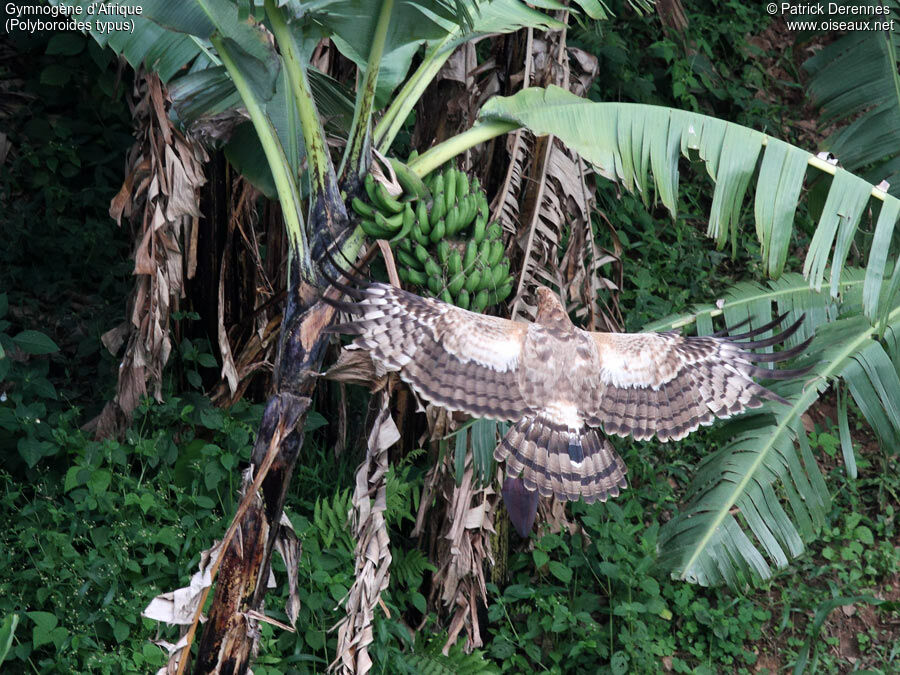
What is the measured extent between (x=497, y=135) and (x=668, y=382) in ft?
3.41

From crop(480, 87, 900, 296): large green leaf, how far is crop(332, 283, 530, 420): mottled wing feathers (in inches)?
27.7

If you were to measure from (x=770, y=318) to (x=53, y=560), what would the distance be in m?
3.37

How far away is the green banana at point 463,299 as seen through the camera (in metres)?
2.88

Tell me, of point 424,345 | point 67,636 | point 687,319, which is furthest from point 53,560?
point 687,319

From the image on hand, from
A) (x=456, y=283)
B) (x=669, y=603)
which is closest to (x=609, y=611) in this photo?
(x=669, y=603)

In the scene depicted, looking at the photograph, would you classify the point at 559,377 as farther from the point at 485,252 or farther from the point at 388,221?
the point at 388,221

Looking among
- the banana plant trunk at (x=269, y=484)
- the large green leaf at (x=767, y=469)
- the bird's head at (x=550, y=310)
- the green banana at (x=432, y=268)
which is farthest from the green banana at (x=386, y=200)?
the large green leaf at (x=767, y=469)

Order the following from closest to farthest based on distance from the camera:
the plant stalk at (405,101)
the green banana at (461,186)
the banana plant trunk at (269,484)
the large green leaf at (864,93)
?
1. the banana plant trunk at (269,484)
2. the green banana at (461,186)
3. the plant stalk at (405,101)
4. the large green leaf at (864,93)

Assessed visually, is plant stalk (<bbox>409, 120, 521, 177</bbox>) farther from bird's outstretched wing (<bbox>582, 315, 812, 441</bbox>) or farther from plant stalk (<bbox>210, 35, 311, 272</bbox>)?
bird's outstretched wing (<bbox>582, 315, 812, 441</bbox>)

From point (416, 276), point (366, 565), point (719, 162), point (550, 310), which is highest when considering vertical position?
point (719, 162)

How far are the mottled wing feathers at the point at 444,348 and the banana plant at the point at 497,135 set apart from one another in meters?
0.17

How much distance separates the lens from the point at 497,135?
313cm

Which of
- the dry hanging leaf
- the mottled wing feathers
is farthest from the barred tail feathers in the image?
the dry hanging leaf

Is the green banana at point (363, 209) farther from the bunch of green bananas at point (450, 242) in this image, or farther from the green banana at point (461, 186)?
the green banana at point (461, 186)
